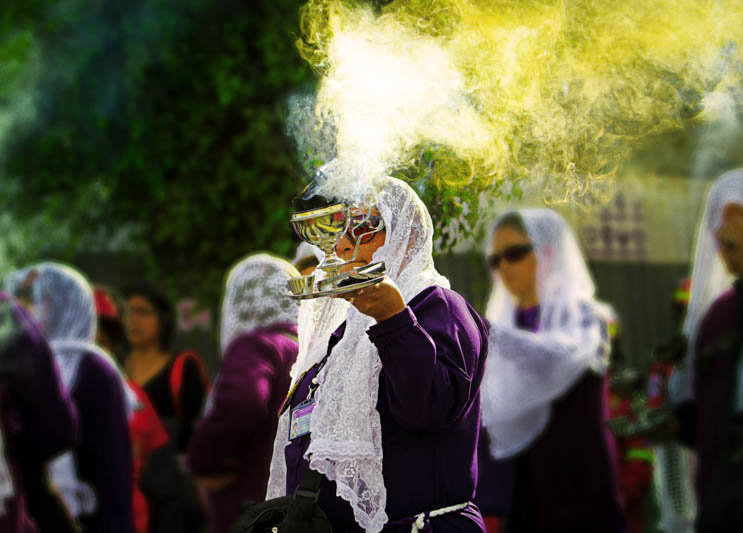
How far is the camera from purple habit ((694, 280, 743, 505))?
4.05 meters

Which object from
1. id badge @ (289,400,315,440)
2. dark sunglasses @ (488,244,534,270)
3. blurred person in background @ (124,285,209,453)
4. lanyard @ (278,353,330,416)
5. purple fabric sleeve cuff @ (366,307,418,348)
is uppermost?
dark sunglasses @ (488,244,534,270)

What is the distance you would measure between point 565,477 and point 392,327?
277 centimetres

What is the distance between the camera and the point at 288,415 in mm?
2174

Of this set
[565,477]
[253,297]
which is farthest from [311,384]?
[565,477]

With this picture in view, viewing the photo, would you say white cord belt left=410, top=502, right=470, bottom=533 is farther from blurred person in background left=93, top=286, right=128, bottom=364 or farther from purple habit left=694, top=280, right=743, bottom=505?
blurred person in background left=93, top=286, right=128, bottom=364

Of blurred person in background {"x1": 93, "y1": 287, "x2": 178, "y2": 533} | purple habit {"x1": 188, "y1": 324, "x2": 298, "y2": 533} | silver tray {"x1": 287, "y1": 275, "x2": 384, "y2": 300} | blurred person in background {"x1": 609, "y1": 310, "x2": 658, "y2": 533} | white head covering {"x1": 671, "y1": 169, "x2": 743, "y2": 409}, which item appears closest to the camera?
silver tray {"x1": 287, "y1": 275, "x2": 384, "y2": 300}

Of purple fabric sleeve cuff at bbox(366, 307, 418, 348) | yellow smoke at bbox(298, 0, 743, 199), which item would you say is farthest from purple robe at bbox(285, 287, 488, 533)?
yellow smoke at bbox(298, 0, 743, 199)

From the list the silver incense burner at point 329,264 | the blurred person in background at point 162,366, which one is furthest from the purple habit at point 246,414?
the silver incense burner at point 329,264

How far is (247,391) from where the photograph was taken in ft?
11.6

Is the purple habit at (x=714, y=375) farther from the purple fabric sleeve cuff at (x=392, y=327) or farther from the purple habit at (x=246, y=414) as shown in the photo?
the purple fabric sleeve cuff at (x=392, y=327)

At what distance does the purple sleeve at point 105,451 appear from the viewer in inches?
174

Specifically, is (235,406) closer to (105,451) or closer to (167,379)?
(105,451)

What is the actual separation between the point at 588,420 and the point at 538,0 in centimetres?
274

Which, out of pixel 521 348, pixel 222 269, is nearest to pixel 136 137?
pixel 222 269
